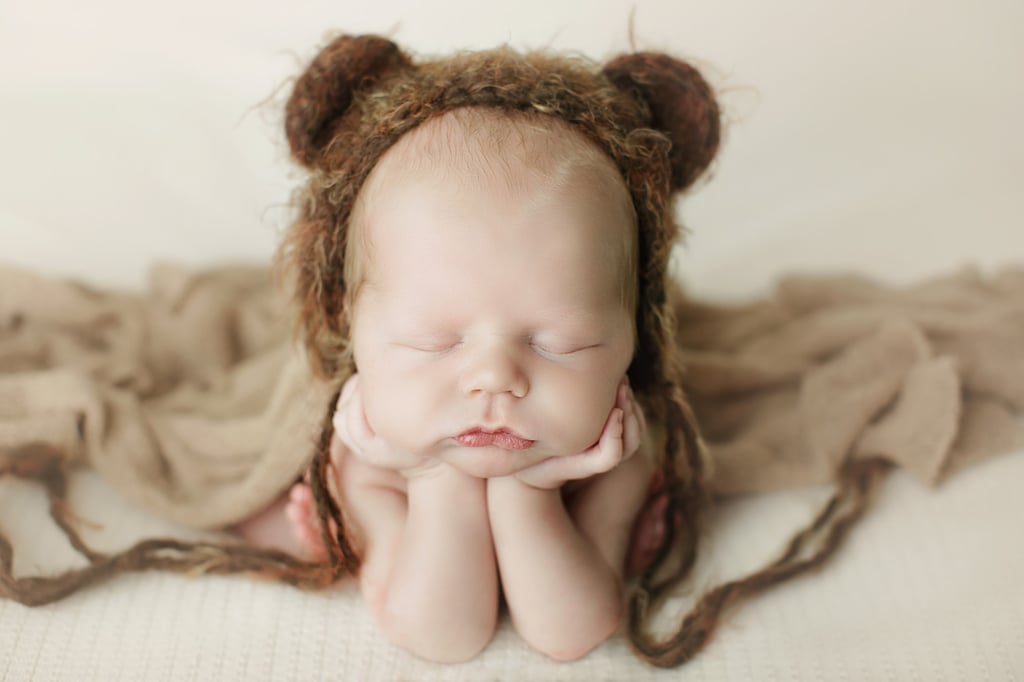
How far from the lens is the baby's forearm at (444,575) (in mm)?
1141

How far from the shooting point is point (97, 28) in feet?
5.92

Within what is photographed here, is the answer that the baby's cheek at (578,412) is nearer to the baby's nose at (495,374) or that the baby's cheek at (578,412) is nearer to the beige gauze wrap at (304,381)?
the baby's nose at (495,374)

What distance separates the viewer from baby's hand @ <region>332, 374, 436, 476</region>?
1.16 m

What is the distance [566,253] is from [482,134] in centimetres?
16

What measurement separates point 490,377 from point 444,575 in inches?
10.2

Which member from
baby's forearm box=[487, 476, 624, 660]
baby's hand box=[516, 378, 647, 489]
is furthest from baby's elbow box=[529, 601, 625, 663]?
baby's hand box=[516, 378, 647, 489]

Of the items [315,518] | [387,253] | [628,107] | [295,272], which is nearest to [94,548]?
[315,518]

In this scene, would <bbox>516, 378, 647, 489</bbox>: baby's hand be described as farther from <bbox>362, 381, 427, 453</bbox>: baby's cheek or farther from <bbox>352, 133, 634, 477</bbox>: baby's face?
<bbox>362, 381, 427, 453</bbox>: baby's cheek

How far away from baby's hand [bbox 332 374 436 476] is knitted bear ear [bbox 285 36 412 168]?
0.28 m

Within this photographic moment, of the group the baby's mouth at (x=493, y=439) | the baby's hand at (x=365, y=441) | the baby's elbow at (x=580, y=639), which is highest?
the baby's mouth at (x=493, y=439)

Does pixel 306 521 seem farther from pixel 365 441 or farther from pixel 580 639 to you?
pixel 580 639

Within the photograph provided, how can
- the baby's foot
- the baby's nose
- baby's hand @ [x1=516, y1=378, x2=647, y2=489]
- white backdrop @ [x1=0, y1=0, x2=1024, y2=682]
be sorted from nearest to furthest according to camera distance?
1. the baby's nose
2. baby's hand @ [x1=516, y1=378, x2=647, y2=489]
3. the baby's foot
4. white backdrop @ [x1=0, y1=0, x2=1024, y2=682]

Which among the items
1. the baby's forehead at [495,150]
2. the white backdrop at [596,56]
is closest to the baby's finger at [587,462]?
the baby's forehead at [495,150]

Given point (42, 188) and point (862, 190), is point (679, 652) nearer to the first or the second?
point (862, 190)
